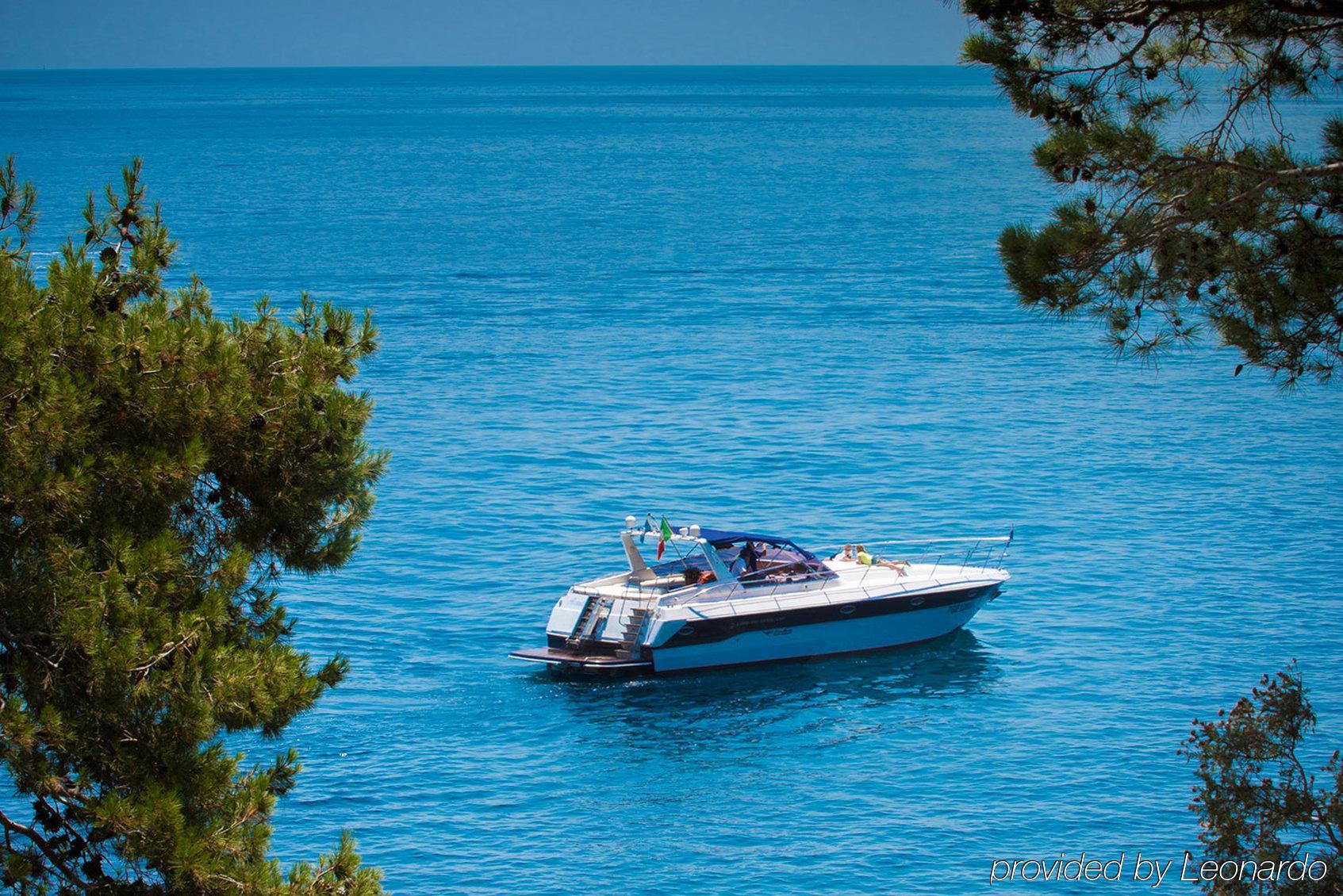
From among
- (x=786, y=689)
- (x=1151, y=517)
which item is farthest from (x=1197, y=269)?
(x=1151, y=517)

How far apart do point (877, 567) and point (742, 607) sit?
4.25 m

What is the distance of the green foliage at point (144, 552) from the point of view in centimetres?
1084

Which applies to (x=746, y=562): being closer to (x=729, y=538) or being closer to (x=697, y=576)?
(x=729, y=538)

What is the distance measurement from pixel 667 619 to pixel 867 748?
18.0 feet

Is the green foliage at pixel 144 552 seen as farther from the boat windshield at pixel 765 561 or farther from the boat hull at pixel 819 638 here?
the boat windshield at pixel 765 561

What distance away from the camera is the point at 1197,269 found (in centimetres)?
1546

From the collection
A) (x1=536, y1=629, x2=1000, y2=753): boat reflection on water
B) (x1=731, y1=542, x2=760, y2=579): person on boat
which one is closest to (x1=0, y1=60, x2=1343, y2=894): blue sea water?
(x1=536, y1=629, x2=1000, y2=753): boat reflection on water

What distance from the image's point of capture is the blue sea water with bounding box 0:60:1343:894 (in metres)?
26.1

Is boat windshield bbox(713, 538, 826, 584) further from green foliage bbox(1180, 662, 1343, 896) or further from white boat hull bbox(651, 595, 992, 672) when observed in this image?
green foliage bbox(1180, 662, 1343, 896)

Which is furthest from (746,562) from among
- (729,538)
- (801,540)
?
(801,540)

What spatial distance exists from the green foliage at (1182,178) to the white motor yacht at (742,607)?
57.6ft

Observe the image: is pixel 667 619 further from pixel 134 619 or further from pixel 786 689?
pixel 134 619

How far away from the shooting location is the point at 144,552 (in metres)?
11.2

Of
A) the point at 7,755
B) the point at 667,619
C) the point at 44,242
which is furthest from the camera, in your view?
the point at 44,242
